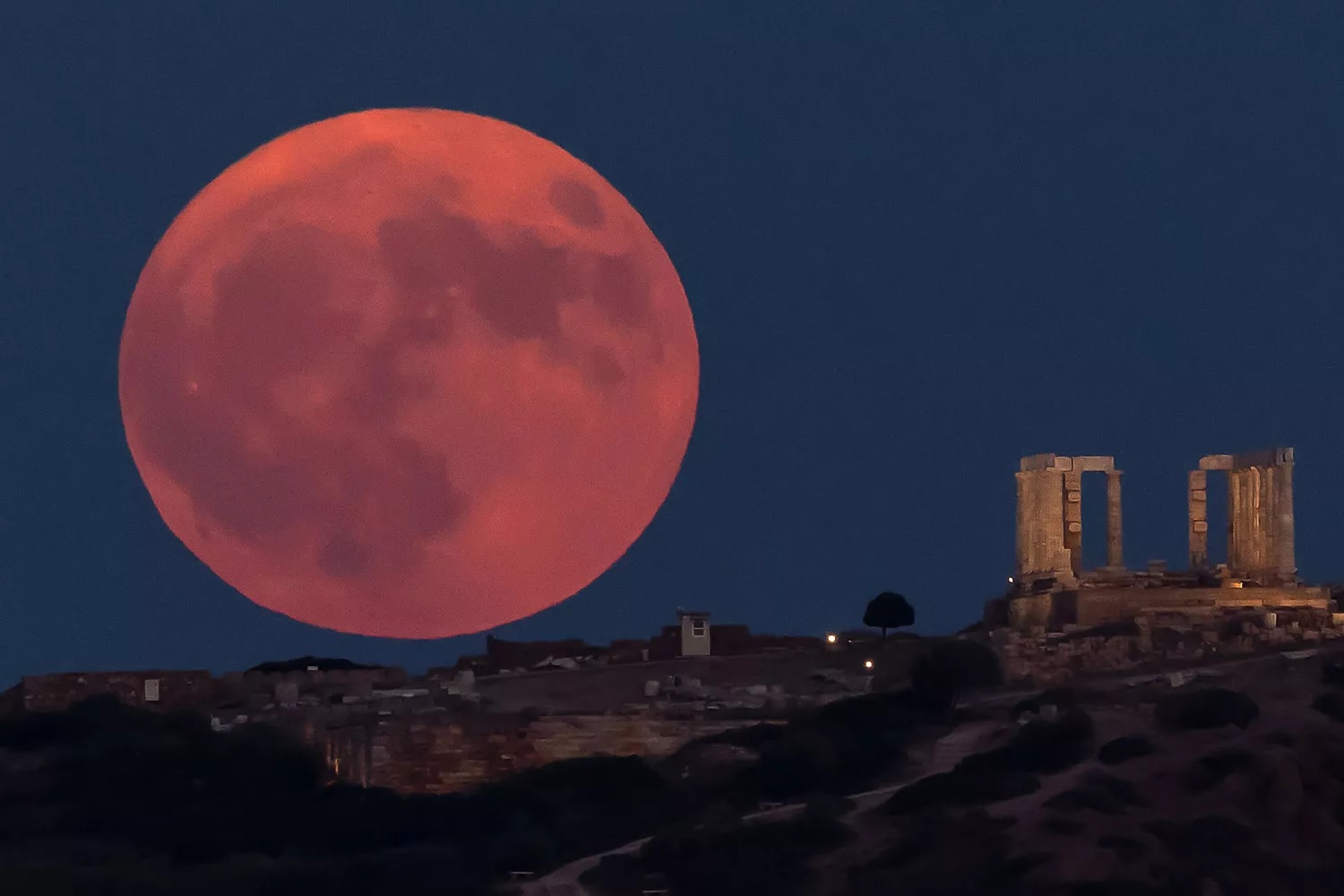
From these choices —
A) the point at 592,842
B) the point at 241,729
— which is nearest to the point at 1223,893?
the point at 592,842

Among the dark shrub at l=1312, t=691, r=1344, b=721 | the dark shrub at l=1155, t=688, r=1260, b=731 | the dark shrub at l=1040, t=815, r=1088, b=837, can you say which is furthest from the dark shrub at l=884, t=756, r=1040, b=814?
the dark shrub at l=1312, t=691, r=1344, b=721

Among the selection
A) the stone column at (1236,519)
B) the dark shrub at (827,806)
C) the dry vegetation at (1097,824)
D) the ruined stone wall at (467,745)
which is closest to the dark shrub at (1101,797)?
the dry vegetation at (1097,824)

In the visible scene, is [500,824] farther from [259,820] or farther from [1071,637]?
[1071,637]

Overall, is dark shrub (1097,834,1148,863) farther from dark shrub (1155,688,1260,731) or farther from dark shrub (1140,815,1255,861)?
dark shrub (1155,688,1260,731)

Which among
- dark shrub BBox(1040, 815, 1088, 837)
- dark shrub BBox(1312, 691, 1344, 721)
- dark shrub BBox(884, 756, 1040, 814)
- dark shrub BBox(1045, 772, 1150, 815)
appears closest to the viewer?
dark shrub BBox(1040, 815, 1088, 837)

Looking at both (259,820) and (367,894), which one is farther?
(259,820)

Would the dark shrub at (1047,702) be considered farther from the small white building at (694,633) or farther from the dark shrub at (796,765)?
the small white building at (694,633)

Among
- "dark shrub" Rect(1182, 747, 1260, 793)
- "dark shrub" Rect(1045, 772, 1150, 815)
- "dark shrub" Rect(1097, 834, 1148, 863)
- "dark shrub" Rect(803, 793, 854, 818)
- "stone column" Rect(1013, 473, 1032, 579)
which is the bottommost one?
"dark shrub" Rect(1097, 834, 1148, 863)
